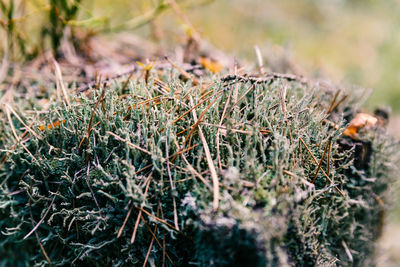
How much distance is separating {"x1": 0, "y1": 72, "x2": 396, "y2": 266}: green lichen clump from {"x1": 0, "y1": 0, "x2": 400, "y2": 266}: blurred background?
1.07m

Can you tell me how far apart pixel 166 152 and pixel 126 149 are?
0.54ft

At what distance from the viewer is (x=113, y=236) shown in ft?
4.20

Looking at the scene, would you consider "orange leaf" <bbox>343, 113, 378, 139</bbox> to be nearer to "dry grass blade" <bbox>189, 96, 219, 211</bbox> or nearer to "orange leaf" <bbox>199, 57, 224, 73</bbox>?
"dry grass blade" <bbox>189, 96, 219, 211</bbox>

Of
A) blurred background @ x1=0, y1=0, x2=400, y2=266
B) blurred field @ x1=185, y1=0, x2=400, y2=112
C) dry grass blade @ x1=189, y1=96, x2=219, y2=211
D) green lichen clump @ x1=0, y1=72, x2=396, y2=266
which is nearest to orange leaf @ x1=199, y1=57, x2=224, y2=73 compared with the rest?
blurred background @ x1=0, y1=0, x2=400, y2=266

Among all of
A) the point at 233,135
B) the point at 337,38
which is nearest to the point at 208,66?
the point at 233,135

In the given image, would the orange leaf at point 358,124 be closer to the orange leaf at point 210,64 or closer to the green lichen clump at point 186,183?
the green lichen clump at point 186,183

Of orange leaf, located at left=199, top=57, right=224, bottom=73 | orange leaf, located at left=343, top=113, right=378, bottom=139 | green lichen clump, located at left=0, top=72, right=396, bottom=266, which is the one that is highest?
orange leaf, located at left=199, top=57, right=224, bottom=73

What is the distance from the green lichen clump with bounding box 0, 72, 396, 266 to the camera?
1.08 m

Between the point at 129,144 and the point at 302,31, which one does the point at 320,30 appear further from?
the point at 129,144

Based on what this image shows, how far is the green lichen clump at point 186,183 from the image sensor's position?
3.54ft

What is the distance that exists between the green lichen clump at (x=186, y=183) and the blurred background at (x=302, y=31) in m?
1.07

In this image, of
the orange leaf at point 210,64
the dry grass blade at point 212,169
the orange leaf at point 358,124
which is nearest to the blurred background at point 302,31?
the orange leaf at point 210,64

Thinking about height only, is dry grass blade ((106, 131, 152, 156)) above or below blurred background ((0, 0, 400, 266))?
below

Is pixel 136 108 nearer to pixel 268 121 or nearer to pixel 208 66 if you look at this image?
pixel 268 121
